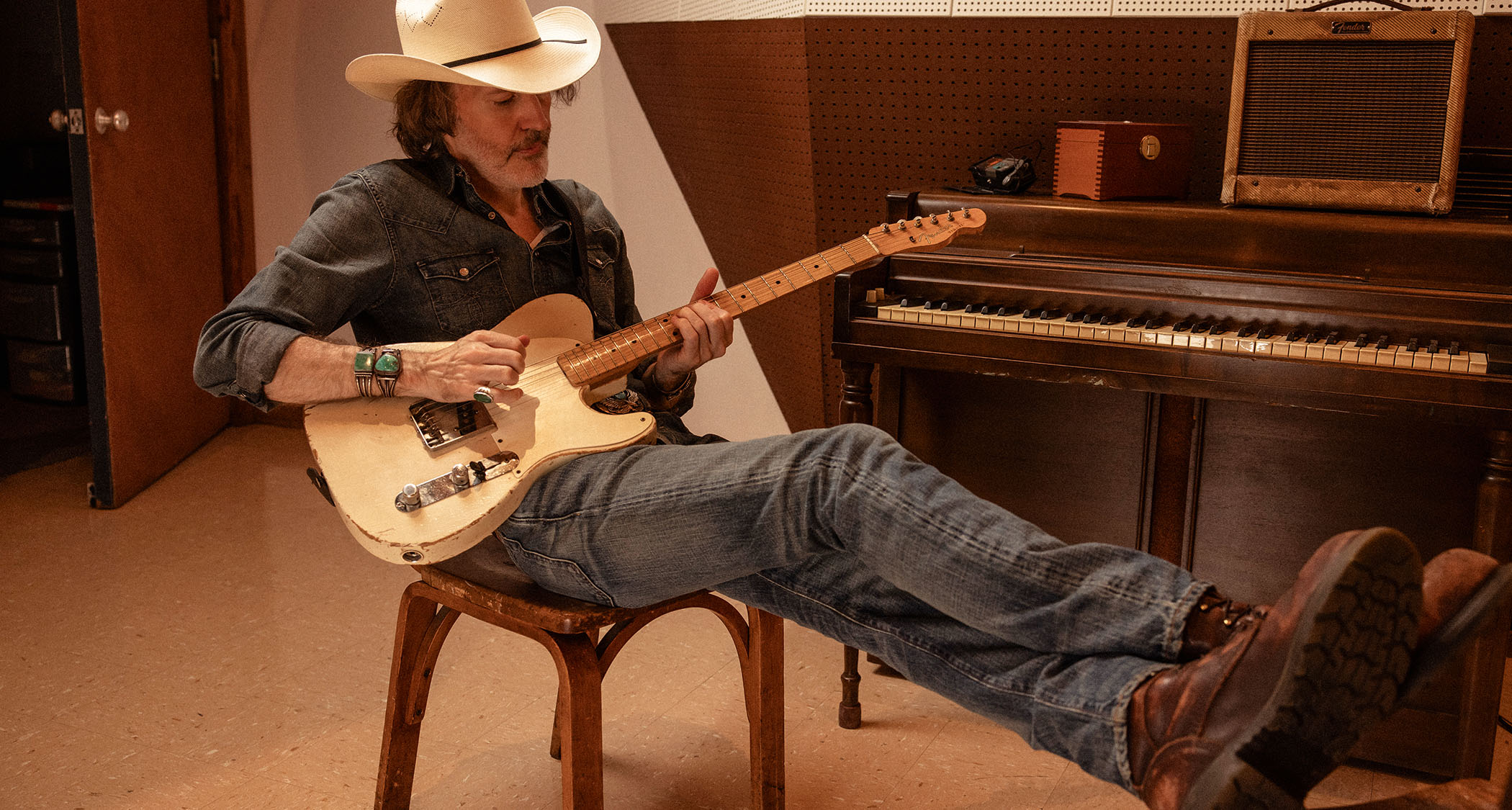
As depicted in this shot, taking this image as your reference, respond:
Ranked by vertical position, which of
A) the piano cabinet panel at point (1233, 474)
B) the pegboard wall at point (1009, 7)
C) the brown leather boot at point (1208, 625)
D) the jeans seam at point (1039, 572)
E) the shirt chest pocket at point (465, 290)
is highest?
the pegboard wall at point (1009, 7)

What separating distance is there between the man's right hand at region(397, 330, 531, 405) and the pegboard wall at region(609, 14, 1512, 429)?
4.40 feet

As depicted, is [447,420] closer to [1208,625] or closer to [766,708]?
[766,708]

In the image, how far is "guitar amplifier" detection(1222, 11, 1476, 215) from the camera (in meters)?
2.06

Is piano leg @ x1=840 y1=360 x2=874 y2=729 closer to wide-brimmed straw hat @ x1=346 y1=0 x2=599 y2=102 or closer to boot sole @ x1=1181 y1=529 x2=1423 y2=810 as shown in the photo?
wide-brimmed straw hat @ x1=346 y1=0 x2=599 y2=102

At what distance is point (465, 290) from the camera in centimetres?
187

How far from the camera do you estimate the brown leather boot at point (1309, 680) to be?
39.9 inches

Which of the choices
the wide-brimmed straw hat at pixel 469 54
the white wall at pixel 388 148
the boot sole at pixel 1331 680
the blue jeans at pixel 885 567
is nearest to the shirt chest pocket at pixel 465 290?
the wide-brimmed straw hat at pixel 469 54

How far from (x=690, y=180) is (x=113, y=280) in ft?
5.70

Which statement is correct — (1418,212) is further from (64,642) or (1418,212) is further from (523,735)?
(64,642)

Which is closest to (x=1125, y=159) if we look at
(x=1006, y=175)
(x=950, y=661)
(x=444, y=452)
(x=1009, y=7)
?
(x=1006, y=175)

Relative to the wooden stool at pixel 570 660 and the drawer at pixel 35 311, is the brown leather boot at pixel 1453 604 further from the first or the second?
the drawer at pixel 35 311

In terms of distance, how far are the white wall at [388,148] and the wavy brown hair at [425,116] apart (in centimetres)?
166

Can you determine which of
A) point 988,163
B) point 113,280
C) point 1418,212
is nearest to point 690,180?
point 988,163

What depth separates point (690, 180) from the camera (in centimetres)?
346
